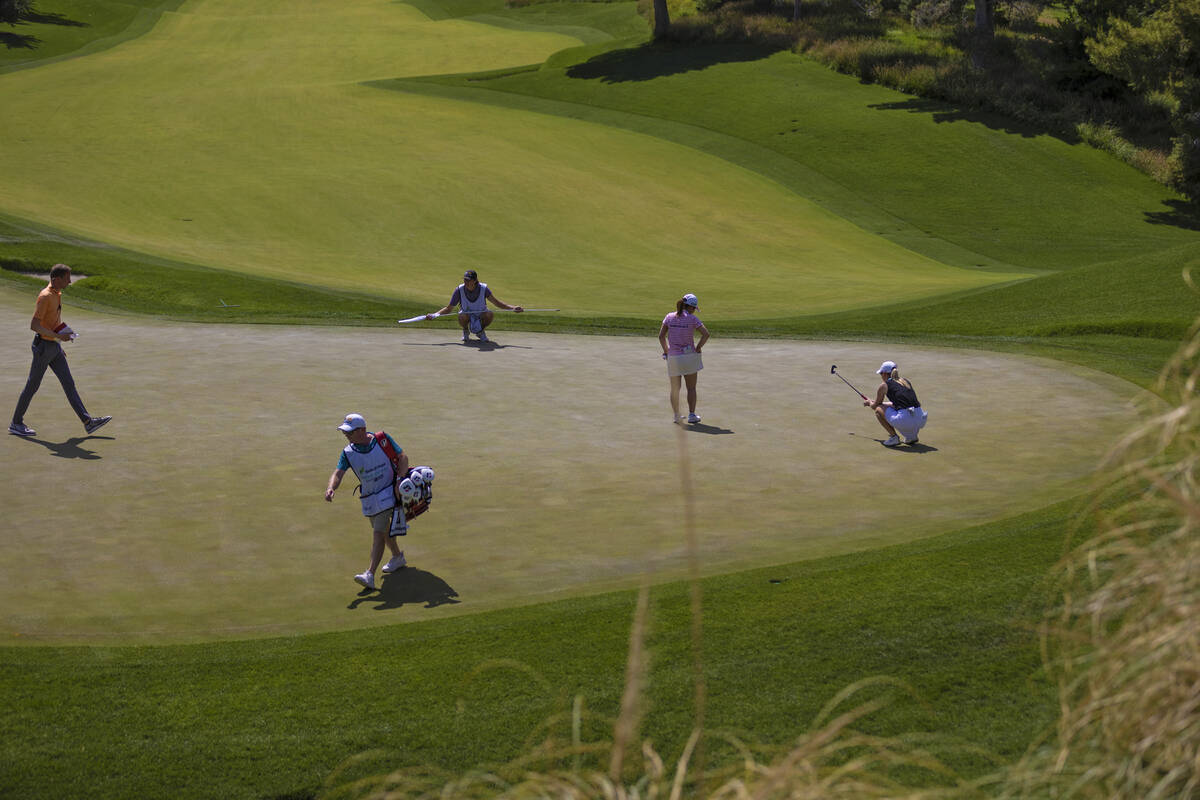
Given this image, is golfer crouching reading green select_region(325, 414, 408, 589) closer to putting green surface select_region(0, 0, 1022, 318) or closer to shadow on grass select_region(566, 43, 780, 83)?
putting green surface select_region(0, 0, 1022, 318)

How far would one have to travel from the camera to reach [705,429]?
1866 centimetres

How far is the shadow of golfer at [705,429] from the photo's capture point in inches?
727

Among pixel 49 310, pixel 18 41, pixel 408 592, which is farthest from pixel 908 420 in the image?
pixel 18 41

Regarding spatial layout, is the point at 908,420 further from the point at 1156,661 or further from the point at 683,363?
the point at 1156,661

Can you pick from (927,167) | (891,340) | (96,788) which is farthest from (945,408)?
(927,167)

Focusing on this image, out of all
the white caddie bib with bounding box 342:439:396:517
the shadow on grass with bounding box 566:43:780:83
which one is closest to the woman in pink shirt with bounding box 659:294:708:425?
the white caddie bib with bounding box 342:439:396:517

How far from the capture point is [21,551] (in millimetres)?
13273

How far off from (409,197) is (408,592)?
3734 cm

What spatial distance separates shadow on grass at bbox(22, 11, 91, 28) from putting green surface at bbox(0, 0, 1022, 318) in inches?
680

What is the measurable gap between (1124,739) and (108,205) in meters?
46.3

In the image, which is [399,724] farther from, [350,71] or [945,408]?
[350,71]

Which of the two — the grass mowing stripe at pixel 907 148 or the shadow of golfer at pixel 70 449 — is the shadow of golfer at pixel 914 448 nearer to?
the shadow of golfer at pixel 70 449

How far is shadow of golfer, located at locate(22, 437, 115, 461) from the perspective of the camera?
1681 centimetres

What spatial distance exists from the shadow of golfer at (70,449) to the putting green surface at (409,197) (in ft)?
55.5
